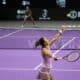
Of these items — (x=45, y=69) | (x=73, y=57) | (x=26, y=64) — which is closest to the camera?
(x=73, y=57)

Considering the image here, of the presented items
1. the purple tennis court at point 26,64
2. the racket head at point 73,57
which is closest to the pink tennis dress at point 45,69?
the racket head at point 73,57

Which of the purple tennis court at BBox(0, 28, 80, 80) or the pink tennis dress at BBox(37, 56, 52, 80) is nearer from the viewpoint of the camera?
the pink tennis dress at BBox(37, 56, 52, 80)

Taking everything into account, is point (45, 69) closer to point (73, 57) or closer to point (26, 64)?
point (73, 57)

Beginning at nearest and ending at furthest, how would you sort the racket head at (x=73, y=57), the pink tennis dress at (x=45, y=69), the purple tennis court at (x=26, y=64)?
the racket head at (x=73, y=57) → the pink tennis dress at (x=45, y=69) → the purple tennis court at (x=26, y=64)

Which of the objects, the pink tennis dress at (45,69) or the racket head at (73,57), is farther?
the pink tennis dress at (45,69)

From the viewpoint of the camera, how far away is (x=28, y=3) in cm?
3966

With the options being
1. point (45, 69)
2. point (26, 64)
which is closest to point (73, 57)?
point (45, 69)

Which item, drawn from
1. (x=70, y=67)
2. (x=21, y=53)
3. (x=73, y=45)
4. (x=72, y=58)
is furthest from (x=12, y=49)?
(x=72, y=58)

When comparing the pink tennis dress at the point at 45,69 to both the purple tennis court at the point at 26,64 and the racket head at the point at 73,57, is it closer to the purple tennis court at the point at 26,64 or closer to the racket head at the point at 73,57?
the racket head at the point at 73,57

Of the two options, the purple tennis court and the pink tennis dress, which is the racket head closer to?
the pink tennis dress

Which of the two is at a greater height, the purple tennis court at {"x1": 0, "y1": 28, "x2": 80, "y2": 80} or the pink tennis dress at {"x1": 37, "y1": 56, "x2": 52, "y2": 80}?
the pink tennis dress at {"x1": 37, "y1": 56, "x2": 52, "y2": 80}

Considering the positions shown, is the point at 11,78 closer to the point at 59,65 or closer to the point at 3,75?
the point at 3,75

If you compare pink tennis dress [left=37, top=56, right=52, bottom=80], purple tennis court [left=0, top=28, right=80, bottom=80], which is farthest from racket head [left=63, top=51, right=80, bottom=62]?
purple tennis court [left=0, top=28, right=80, bottom=80]

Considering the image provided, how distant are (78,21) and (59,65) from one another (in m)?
24.7
